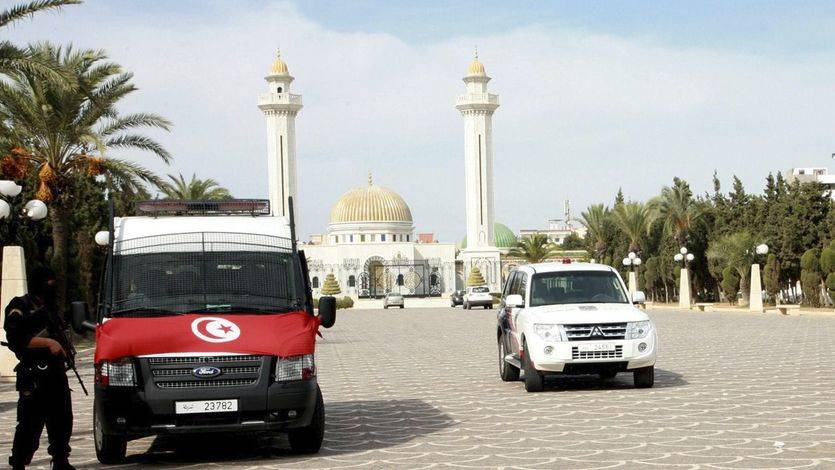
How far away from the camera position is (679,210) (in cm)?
6588

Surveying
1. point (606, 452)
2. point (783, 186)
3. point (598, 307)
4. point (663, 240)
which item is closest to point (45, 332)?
point (606, 452)

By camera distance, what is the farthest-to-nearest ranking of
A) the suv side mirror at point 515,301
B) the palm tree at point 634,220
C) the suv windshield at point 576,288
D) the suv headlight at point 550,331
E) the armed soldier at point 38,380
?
the palm tree at point 634,220, the suv windshield at point 576,288, the suv side mirror at point 515,301, the suv headlight at point 550,331, the armed soldier at point 38,380

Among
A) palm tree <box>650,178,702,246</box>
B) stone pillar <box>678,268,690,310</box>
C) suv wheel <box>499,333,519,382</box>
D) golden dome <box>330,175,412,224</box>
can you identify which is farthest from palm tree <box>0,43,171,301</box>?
golden dome <box>330,175,412,224</box>

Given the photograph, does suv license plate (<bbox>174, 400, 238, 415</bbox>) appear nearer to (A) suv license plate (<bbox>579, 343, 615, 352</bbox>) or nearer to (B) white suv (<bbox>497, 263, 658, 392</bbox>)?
(B) white suv (<bbox>497, 263, 658, 392</bbox>)

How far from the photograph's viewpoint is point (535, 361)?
1391 cm

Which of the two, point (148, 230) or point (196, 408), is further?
point (148, 230)

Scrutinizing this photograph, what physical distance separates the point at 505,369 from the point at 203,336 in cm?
738

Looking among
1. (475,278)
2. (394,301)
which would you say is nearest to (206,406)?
(394,301)

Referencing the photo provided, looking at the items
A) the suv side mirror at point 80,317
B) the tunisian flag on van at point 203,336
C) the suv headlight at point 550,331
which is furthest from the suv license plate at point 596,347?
the suv side mirror at point 80,317

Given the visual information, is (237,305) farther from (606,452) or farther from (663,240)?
(663,240)

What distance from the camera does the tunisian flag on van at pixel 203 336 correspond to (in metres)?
9.09

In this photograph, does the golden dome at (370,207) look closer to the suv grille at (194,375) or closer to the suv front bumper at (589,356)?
the suv front bumper at (589,356)

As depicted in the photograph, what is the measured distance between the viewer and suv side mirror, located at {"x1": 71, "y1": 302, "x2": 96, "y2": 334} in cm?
950

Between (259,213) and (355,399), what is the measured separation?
368cm
